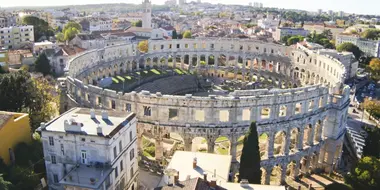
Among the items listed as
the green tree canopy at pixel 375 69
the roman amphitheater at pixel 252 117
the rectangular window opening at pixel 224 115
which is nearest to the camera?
the roman amphitheater at pixel 252 117

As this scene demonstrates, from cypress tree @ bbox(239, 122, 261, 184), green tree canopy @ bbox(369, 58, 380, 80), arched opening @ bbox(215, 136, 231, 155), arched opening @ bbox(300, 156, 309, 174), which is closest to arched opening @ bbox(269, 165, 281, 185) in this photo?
arched opening @ bbox(300, 156, 309, 174)

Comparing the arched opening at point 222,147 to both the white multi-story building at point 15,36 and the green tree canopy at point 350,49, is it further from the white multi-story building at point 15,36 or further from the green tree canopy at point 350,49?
the green tree canopy at point 350,49

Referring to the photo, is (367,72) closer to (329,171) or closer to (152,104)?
(329,171)

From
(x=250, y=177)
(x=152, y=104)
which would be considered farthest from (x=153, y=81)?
(x=250, y=177)

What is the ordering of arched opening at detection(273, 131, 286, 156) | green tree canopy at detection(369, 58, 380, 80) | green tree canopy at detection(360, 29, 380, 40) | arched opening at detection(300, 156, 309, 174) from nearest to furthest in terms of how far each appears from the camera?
1. arched opening at detection(273, 131, 286, 156)
2. arched opening at detection(300, 156, 309, 174)
3. green tree canopy at detection(369, 58, 380, 80)
4. green tree canopy at detection(360, 29, 380, 40)

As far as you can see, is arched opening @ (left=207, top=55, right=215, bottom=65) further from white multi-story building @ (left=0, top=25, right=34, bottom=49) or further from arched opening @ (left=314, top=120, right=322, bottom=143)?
arched opening @ (left=314, top=120, right=322, bottom=143)

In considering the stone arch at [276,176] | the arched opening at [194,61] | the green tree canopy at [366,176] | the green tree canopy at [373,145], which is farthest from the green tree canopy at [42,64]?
the green tree canopy at [366,176]
